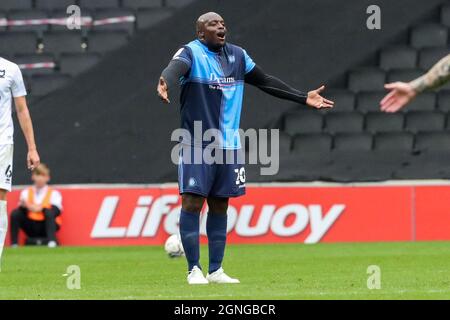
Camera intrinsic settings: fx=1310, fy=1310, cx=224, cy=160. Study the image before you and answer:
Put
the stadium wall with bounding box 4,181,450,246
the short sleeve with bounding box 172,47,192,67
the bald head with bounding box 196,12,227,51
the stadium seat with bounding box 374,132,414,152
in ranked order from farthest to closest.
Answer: the stadium seat with bounding box 374,132,414,152
the stadium wall with bounding box 4,181,450,246
the bald head with bounding box 196,12,227,51
the short sleeve with bounding box 172,47,192,67

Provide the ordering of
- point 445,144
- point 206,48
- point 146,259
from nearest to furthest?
1. point 206,48
2. point 146,259
3. point 445,144

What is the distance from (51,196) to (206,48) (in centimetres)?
796

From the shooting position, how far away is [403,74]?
19.4 metres

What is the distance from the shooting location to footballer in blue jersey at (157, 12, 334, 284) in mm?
10211

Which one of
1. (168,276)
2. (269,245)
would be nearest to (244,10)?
(269,245)

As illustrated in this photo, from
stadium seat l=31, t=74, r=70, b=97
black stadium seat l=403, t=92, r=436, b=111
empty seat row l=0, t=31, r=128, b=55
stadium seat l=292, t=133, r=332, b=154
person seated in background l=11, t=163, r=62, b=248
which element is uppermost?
empty seat row l=0, t=31, r=128, b=55

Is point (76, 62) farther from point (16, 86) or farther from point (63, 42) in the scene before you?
point (16, 86)

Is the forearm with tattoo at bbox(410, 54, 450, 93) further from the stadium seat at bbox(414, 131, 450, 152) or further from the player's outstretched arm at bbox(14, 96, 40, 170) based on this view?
the stadium seat at bbox(414, 131, 450, 152)

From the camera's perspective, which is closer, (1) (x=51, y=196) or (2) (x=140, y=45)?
(1) (x=51, y=196)

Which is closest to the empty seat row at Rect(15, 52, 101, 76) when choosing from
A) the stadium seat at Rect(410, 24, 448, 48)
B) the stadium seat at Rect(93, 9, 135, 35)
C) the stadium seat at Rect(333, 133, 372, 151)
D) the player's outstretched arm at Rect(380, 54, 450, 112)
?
the stadium seat at Rect(93, 9, 135, 35)

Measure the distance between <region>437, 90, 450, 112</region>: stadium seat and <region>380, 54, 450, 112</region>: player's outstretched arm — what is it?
12.5m

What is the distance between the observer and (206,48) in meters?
10.4

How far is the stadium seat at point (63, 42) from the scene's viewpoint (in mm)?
21219

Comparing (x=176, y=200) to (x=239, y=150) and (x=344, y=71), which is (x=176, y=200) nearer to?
(x=344, y=71)
